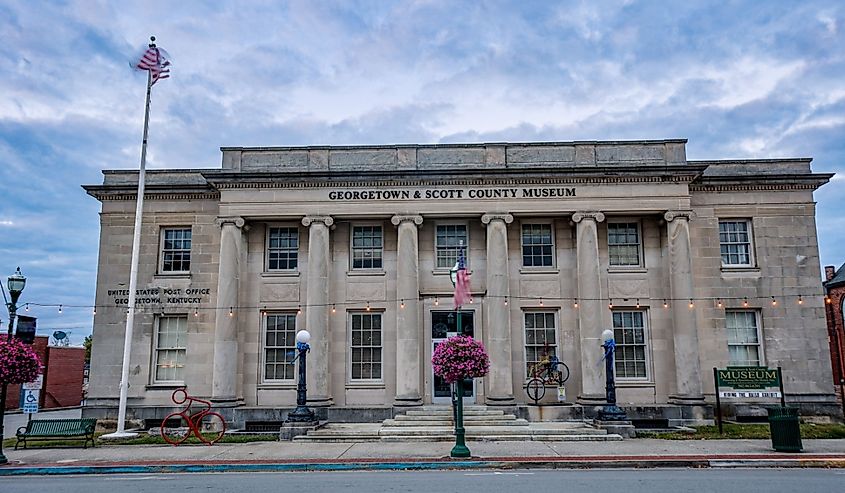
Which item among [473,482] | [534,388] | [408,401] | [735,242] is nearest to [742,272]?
[735,242]

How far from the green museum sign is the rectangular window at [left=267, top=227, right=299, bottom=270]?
14.5m

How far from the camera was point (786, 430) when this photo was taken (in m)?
15.0

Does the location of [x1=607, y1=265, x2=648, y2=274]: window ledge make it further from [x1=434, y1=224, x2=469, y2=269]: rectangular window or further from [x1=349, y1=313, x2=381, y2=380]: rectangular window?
[x1=349, y1=313, x2=381, y2=380]: rectangular window

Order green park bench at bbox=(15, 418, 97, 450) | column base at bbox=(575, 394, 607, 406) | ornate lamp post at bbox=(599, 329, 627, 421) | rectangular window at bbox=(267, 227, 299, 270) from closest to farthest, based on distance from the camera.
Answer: green park bench at bbox=(15, 418, 97, 450) → ornate lamp post at bbox=(599, 329, 627, 421) → column base at bbox=(575, 394, 607, 406) → rectangular window at bbox=(267, 227, 299, 270)

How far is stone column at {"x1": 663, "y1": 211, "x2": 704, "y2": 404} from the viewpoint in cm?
2006

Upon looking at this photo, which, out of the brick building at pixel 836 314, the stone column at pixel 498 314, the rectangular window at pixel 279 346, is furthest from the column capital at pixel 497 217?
the brick building at pixel 836 314

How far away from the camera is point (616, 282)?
21719 millimetres

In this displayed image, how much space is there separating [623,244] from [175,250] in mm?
16206

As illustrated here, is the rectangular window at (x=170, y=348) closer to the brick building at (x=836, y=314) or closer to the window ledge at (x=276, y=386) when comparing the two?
the window ledge at (x=276, y=386)

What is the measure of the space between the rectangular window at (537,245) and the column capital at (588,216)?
1.23m

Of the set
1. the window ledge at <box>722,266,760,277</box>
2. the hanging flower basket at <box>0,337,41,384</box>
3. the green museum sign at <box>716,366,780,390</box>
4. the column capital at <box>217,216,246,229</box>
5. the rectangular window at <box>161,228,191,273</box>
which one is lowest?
the green museum sign at <box>716,366,780,390</box>

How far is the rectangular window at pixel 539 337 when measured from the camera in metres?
21.4

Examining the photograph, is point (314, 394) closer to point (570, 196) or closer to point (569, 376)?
point (569, 376)

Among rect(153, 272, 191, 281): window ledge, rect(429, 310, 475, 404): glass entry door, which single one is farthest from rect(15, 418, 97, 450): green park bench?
rect(429, 310, 475, 404): glass entry door
